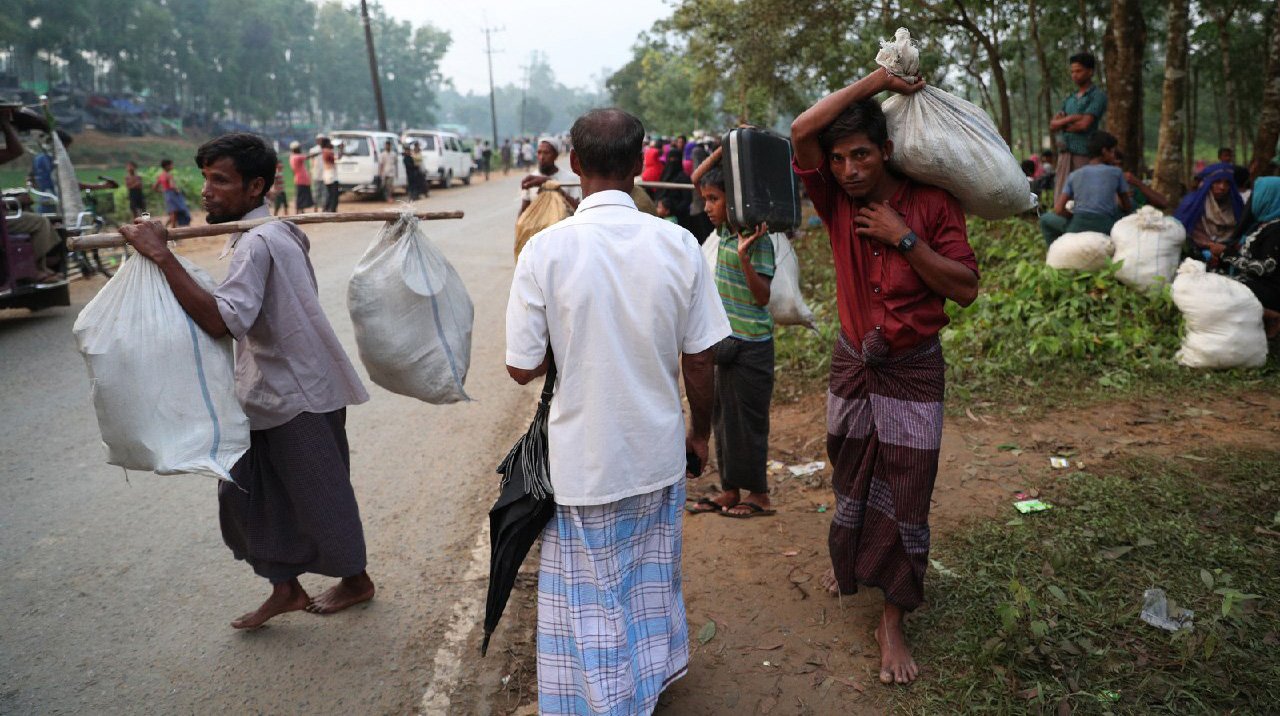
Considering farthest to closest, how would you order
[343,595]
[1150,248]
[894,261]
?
[1150,248]
[343,595]
[894,261]

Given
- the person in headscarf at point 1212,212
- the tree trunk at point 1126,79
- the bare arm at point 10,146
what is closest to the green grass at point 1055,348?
the person in headscarf at point 1212,212

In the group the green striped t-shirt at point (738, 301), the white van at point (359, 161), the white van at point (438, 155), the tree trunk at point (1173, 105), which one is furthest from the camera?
the white van at point (438, 155)

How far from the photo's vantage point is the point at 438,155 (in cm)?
2672

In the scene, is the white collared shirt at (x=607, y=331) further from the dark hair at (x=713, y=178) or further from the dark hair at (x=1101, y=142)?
the dark hair at (x=1101, y=142)

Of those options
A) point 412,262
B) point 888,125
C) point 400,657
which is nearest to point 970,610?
point 888,125

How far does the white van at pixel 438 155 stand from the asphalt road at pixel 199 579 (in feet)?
68.2

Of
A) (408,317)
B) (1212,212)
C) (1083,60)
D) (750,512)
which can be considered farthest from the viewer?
(1083,60)

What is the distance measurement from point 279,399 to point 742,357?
1952mm

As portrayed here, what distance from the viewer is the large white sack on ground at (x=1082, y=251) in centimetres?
632

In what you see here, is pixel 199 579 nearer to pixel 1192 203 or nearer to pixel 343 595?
pixel 343 595

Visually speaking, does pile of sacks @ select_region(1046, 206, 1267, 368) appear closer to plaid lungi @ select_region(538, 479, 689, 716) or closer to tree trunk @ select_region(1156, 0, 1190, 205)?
tree trunk @ select_region(1156, 0, 1190, 205)

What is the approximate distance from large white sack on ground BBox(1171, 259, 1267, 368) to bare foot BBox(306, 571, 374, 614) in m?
5.30

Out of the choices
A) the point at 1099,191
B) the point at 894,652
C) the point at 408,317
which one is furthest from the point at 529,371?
the point at 1099,191

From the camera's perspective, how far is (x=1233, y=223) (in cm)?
647
